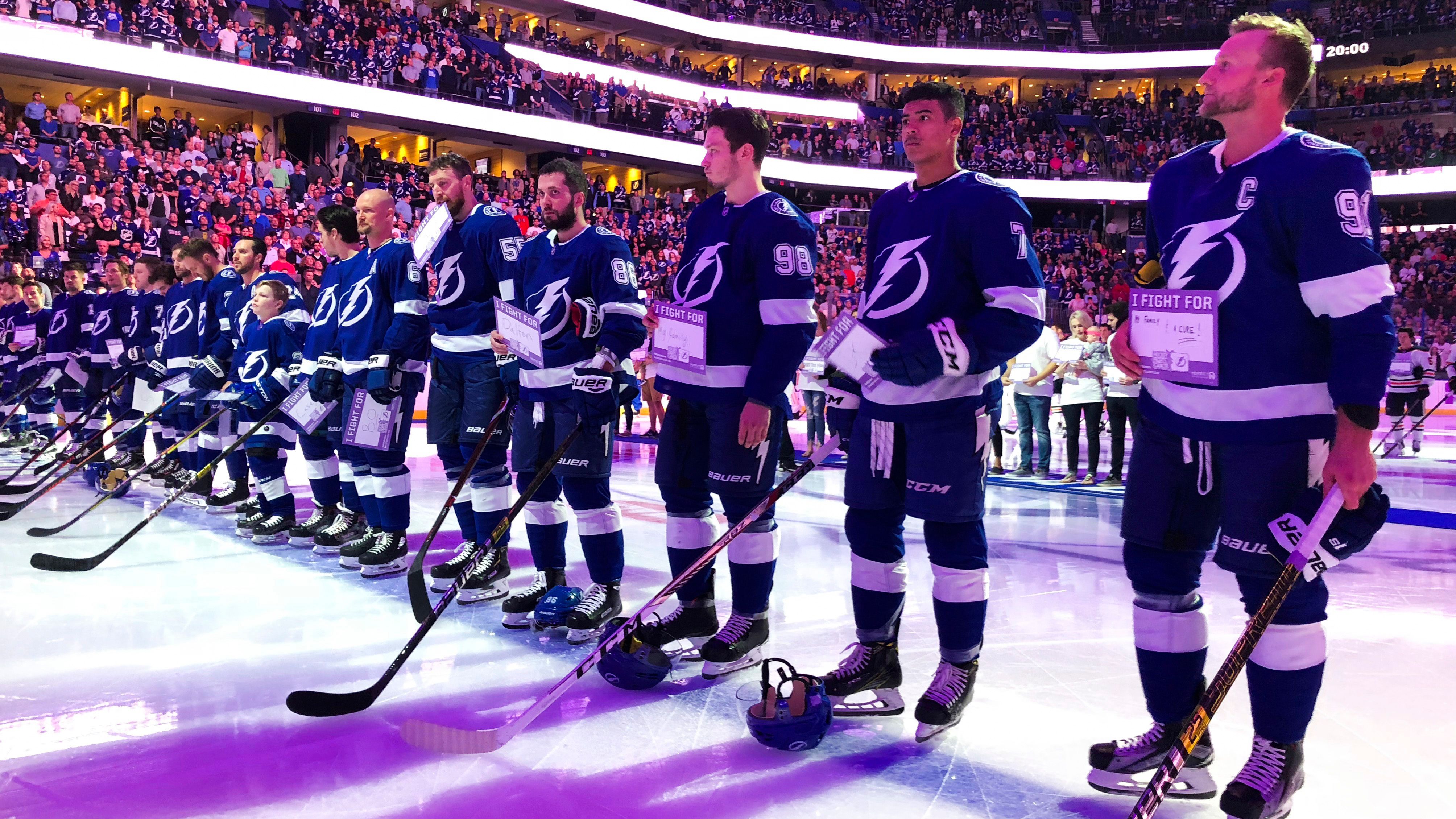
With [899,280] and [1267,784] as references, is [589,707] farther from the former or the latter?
[1267,784]

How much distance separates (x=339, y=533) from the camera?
18.1 ft

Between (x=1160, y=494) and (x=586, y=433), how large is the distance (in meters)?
2.14

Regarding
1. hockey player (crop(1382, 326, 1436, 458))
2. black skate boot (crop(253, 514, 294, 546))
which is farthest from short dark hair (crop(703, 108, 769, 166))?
hockey player (crop(1382, 326, 1436, 458))

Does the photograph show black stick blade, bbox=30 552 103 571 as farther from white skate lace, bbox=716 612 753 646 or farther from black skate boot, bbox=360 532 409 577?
white skate lace, bbox=716 612 753 646

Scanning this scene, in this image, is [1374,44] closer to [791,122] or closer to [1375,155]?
[1375,155]

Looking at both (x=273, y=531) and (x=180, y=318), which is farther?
(x=180, y=318)

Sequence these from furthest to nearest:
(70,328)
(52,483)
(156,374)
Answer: (70,328) → (156,374) → (52,483)

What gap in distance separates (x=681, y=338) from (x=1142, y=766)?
191 cm

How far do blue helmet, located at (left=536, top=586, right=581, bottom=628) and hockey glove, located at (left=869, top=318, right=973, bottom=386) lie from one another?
1736mm

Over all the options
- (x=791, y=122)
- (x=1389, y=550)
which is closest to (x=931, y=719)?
(x=1389, y=550)

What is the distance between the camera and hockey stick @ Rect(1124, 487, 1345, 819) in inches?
77.4

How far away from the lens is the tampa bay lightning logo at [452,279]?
4.66 meters

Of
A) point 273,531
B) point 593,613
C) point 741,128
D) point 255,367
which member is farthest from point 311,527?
point 741,128

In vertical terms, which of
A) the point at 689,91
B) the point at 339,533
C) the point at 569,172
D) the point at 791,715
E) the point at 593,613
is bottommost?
the point at 339,533
